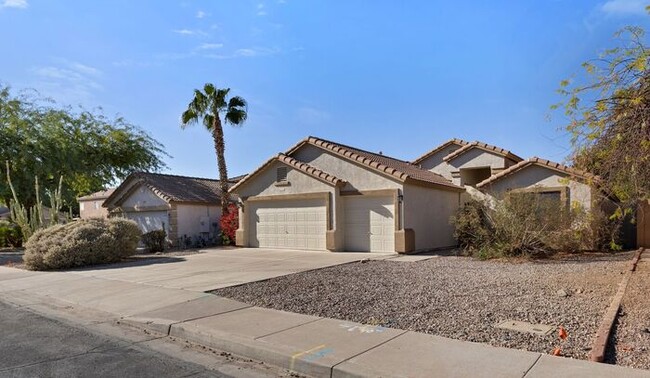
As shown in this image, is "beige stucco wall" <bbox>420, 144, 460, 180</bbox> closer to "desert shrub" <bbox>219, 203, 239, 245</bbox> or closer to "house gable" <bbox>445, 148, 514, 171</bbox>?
"house gable" <bbox>445, 148, 514, 171</bbox>

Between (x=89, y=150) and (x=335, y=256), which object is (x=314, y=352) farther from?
(x=89, y=150)

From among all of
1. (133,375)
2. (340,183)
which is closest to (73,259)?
(340,183)

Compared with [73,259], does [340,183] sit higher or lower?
higher

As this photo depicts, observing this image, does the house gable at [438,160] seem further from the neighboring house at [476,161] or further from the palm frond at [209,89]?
the palm frond at [209,89]

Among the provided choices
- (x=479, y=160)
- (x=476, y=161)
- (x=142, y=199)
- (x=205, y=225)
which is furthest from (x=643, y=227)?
(x=142, y=199)

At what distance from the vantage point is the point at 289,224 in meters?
21.7

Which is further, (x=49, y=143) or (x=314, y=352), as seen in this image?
(x=49, y=143)

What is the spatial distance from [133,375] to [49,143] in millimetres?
27052

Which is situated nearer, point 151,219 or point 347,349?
point 347,349

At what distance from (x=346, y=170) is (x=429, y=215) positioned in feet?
12.6

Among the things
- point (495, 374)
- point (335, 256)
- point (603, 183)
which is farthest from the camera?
point (335, 256)

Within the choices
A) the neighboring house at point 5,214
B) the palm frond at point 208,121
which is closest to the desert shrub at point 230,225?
the palm frond at point 208,121

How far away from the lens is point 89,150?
103 ft

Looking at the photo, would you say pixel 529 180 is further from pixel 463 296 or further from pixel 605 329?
pixel 605 329
